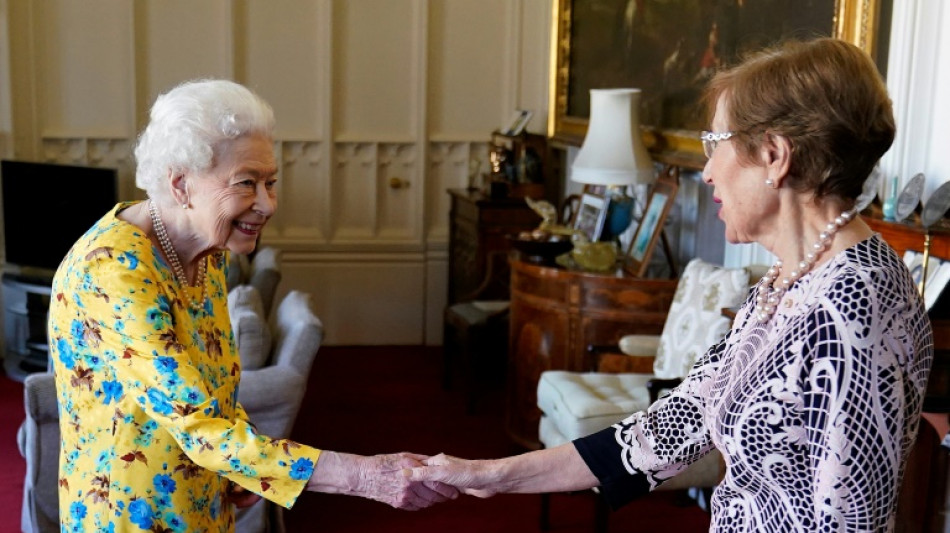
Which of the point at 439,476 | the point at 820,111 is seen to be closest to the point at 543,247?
the point at 439,476

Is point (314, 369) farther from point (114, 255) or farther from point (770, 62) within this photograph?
point (770, 62)

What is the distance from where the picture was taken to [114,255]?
198cm

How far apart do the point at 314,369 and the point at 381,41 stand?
2.32 meters

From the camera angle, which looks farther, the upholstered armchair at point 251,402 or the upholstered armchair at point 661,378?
the upholstered armchair at point 661,378

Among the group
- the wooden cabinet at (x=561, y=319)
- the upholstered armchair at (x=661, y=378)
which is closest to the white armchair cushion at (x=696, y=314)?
the upholstered armchair at (x=661, y=378)

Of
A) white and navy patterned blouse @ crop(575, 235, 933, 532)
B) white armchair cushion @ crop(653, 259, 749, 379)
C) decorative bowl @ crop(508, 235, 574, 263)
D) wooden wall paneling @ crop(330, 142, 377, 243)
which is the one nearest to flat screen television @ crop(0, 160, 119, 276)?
wooden wall paneling @ crop(330, 142, 377, 243)

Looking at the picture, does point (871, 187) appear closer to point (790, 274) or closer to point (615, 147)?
point (615, 147)

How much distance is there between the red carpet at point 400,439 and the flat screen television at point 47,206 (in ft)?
2.62

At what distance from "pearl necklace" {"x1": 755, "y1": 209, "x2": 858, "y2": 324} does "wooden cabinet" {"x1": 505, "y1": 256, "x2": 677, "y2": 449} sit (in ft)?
9.90

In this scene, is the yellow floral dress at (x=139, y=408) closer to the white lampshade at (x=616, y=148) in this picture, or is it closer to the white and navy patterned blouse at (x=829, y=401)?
the white and navy patterned blouse at (x=829, y=401)

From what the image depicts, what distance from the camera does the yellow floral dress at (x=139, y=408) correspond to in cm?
192

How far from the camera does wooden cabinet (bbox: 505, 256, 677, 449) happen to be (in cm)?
479

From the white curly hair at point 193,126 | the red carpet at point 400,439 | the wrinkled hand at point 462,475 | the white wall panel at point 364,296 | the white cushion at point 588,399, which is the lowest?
the red carpet at point 400,439

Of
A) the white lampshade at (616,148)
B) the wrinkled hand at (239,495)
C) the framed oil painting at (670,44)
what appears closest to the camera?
the wrinkled hand at (239,495)
